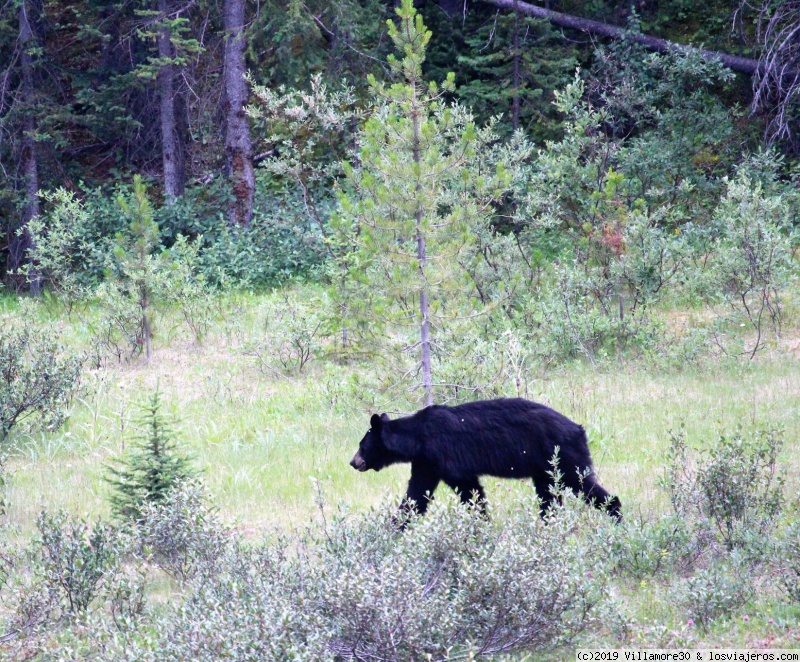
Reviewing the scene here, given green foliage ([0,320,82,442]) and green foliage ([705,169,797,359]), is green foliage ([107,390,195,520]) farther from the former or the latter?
green foliage ([705,169,797,359])

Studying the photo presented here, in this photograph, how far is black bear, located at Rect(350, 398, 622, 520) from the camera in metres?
6.36

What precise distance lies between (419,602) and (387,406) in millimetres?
5296

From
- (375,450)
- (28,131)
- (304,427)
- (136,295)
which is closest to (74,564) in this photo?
(375,450)

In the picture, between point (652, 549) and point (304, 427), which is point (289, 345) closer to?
point (304, 427)

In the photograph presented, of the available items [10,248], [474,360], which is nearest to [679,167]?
[474,360]

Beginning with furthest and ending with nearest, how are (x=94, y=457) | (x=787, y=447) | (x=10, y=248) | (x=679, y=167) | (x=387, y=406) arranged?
(x=10, y=248), (x=679, y=167), (x=387, y=406), (x=94, y=457), (x=787, y=447)

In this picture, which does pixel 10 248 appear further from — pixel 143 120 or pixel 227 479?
pixel 227 479

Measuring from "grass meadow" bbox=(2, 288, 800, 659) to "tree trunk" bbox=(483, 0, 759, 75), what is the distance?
8.02 metres

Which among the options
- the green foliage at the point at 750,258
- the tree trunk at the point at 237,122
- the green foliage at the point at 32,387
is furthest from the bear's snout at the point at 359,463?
the tree trunk at the point at 237,122

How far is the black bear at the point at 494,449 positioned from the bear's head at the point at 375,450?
0.10 metres

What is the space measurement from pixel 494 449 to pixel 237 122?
43.4 ft

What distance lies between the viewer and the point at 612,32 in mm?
19594

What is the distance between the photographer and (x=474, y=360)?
9938 millimetres

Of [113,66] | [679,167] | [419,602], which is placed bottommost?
[419,602]
